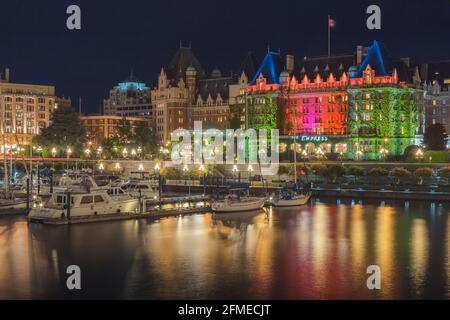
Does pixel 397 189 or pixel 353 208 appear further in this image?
pixel 397 189

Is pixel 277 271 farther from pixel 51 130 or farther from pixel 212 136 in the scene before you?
pixel 51 130

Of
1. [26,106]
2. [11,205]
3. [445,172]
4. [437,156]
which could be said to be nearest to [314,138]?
[437,156]

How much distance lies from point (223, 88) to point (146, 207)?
301 ft

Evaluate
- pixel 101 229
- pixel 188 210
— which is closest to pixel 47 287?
pixel 101 229

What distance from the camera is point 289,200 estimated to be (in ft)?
213

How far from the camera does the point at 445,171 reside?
7731 cm

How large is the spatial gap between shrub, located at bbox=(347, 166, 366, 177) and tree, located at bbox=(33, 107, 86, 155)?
61192mm

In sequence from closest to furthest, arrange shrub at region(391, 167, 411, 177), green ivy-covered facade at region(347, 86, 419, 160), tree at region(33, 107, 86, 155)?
shrub at region(391, 167, 411, 177) → green ivy-covered facade at region(347, 86, 419, 160) → tree at region(33, 107, 86, 155)

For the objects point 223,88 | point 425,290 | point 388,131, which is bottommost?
point 425,290

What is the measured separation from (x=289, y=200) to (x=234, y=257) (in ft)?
85.0

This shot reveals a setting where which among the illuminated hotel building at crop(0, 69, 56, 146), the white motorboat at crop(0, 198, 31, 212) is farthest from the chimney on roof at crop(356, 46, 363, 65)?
the illuminated hotel building at crop(0, 69, 56, 146)

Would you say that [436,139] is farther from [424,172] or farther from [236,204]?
[236,204]

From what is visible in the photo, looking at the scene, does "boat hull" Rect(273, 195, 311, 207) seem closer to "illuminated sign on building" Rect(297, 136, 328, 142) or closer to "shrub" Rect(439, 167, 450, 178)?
"shrub" Rect(439, 167, 450, 178)

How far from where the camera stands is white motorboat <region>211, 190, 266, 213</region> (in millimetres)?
58750
